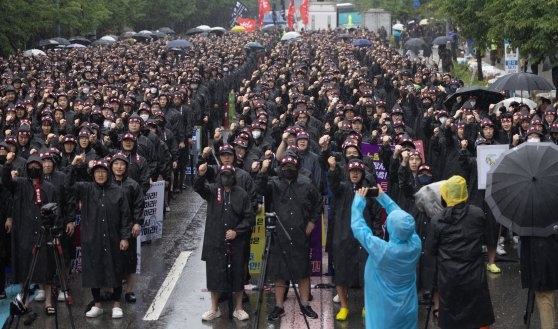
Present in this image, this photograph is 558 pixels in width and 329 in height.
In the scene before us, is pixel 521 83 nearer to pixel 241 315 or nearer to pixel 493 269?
pixel 493 269

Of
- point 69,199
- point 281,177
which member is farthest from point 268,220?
point 69,199

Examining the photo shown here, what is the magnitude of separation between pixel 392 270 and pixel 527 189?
167cm

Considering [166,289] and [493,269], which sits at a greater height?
[493,269]

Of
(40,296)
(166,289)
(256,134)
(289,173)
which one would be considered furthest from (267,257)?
(256,134)

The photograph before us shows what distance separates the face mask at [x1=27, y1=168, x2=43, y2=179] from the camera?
11516mm

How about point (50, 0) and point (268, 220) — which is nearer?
point (268, 220)

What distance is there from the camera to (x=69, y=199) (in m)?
11.8

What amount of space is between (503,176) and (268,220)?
2405mm

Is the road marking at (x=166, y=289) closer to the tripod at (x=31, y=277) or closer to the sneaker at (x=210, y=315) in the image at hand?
the sneaker at (x=210, y=315)

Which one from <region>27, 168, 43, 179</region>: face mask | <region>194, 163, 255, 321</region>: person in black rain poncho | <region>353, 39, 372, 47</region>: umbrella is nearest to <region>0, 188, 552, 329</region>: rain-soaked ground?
<region>194, 163, 255, 321</region>: person in black rain poncho

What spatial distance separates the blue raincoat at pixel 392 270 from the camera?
320 inches

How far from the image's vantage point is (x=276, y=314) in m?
11.2

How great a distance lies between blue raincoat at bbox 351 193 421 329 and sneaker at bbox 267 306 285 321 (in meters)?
2.80

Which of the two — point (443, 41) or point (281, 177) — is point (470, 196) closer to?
point (281, 177)
